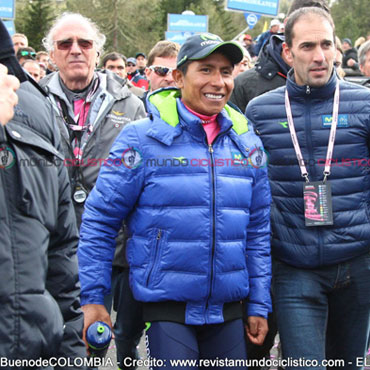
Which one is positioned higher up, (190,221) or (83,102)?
(83,102)

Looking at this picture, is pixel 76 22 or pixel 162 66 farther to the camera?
pixel 162 66

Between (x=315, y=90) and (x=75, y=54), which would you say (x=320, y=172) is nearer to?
(x=315, y=90)

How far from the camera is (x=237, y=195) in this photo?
2.95 meters

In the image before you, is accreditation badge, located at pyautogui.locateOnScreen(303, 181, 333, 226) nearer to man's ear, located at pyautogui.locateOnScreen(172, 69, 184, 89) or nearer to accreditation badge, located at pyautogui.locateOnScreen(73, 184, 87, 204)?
man's ear, located at pyautogui.locateOnScreen(172, 69, 184, 89)

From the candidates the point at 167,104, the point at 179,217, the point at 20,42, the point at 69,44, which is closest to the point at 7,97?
the point at 179,217

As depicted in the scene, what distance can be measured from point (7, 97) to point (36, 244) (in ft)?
1.52

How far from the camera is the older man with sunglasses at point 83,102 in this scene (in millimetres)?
3943

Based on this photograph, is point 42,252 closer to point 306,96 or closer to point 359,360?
point 306,96

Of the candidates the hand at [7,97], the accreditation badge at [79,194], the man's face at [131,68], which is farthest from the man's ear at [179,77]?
the man's face at [131,68]

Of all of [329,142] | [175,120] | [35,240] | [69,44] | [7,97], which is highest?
[69,44]

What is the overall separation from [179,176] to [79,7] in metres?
46.8

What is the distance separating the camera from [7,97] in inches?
67.0

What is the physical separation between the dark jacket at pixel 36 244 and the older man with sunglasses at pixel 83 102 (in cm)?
174

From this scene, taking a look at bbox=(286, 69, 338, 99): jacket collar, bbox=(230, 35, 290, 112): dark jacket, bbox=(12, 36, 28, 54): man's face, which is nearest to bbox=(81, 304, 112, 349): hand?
bbox=(286, 69, 338, 99): jacket collar
